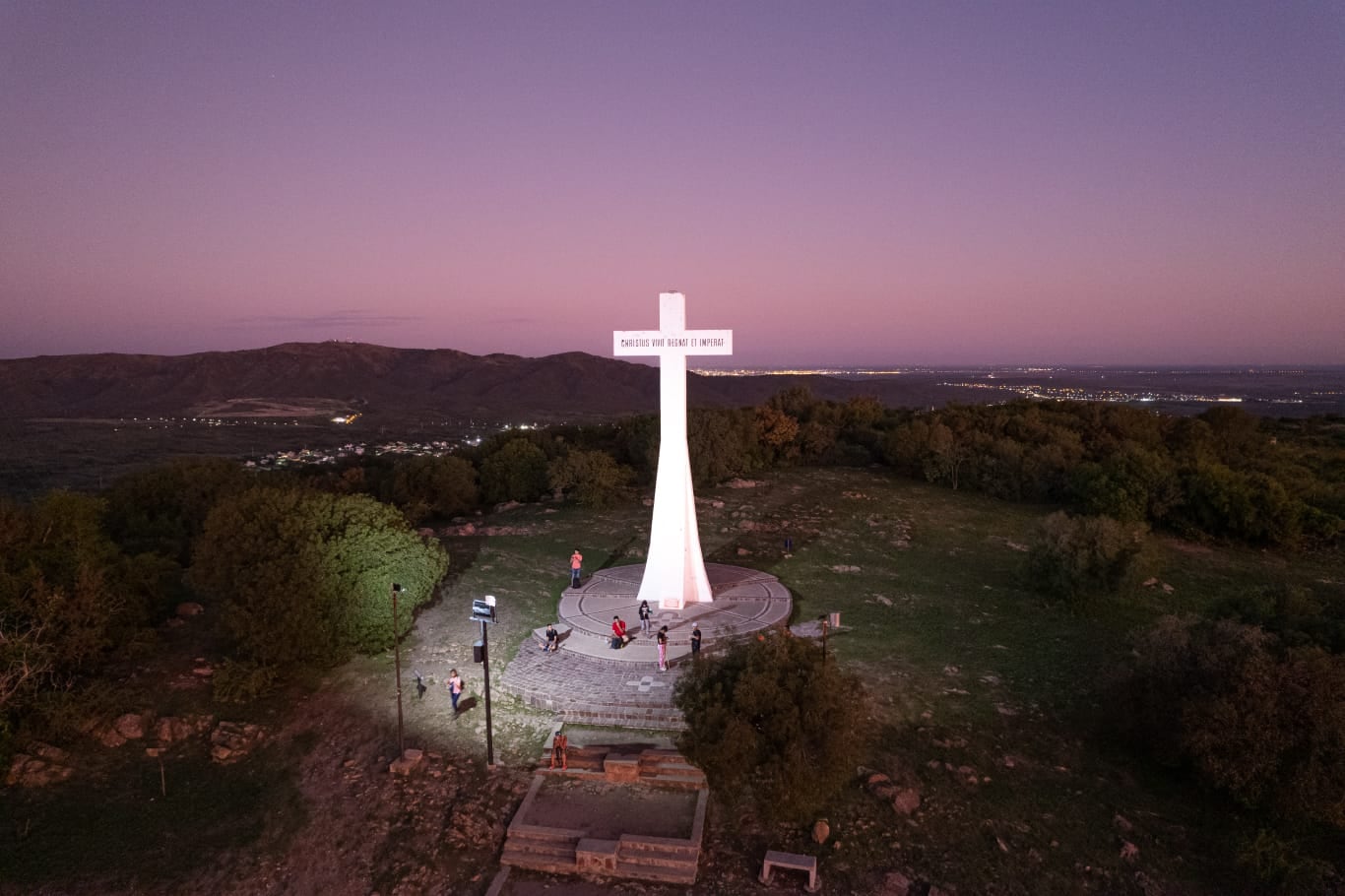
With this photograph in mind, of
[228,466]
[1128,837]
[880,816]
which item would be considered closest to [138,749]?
[880,816]

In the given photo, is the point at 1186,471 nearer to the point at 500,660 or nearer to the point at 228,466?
the point at 500,660

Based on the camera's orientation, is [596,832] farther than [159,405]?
No

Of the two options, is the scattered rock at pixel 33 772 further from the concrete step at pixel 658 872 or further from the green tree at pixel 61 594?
the concrete step at pixel 658 872

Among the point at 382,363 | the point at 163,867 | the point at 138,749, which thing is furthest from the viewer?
the point at 382,363

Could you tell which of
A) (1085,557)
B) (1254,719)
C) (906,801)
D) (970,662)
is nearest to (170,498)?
(906,801)

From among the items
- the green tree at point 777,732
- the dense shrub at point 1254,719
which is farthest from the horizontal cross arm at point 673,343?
the dense shrub at point 1254,719

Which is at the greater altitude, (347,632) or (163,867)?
(347,632)

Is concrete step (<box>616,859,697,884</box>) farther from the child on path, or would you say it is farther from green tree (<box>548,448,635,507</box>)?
green tree (<box>548,448,635,507</box>)
